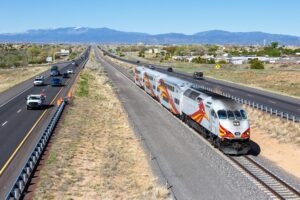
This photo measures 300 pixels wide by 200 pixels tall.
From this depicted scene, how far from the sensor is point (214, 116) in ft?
115

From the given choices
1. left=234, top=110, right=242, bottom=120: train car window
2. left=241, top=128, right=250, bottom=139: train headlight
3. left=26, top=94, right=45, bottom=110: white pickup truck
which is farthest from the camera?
left=26, top=94, right=45, bottom=110: white pickup truck

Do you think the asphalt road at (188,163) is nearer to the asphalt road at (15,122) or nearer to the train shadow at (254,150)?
the train shadow at (254,150)

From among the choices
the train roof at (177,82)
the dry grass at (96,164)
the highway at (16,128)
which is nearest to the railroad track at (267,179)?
the dry grass at (96,164)

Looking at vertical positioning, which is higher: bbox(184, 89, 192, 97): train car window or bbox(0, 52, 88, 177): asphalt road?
bbox(184, 89, 192, 97): train car window

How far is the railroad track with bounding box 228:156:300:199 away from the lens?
25.6 metres

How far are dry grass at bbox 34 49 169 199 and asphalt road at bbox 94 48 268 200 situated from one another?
1.24 meters

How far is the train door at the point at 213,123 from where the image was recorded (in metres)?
34.8

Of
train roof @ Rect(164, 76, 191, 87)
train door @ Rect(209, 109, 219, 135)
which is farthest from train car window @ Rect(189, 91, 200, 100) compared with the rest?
train roof @ Rect(164, 76, 191, 87)

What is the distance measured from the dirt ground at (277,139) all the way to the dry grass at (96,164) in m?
10.6

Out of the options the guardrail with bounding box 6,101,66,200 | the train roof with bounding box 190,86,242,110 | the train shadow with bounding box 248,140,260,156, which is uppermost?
the train roof with bounding box 190,86,242,110

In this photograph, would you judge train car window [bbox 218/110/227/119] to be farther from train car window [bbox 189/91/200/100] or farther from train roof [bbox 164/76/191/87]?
train roof [bbox 164/76/191/87]

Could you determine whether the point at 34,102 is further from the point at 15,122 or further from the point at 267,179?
the point at 267,179

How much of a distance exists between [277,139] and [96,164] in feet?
63.1

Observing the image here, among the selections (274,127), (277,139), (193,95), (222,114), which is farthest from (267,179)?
(274,127)
